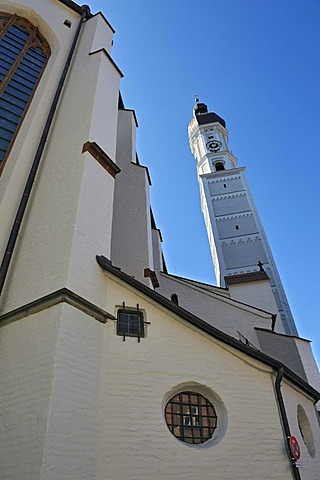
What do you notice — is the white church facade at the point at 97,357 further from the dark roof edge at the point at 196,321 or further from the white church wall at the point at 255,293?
the white church wall at the point at 255,293

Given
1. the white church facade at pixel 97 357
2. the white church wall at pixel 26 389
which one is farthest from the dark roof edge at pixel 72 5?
the white church wall at pixel 26 389

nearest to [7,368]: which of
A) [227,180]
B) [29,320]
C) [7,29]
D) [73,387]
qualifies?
[29,320]

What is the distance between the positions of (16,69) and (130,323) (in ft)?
27.0

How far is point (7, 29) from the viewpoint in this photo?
1170cm

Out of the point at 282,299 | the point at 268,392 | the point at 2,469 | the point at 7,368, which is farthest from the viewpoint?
the point at 282,299

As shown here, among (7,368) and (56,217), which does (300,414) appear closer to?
(7,368)

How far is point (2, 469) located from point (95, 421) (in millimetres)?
1141

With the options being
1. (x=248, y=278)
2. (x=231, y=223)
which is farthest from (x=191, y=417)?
(x=231, y=223)

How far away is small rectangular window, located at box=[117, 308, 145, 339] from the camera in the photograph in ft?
19.2

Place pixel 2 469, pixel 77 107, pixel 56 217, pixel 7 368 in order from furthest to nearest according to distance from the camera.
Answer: pixel 77 107 → pixel 56 217 → pixel 7 368 → pixel 2 469

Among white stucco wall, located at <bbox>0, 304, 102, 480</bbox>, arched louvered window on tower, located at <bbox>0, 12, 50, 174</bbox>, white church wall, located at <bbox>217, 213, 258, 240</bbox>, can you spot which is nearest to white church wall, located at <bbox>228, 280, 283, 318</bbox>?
white church wall, located at <bbox>217, 213, 258, 240</bbox>

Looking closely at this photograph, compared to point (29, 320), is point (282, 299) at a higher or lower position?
higher

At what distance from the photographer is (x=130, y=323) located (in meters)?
6.00

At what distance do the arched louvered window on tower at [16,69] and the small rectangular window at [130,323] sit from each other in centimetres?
419
